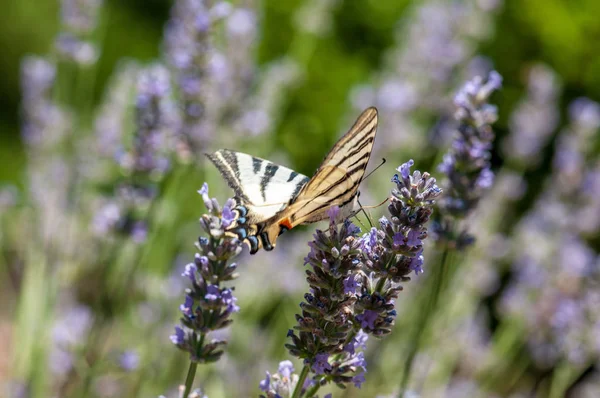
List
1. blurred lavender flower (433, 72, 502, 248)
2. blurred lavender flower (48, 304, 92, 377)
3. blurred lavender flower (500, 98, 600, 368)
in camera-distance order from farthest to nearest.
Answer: blurred lavender flower (500, 98, 600, 368), blurred lavender flower (48, 304, 92, 377), blurred lavender flower (433, 72, 502, 248)

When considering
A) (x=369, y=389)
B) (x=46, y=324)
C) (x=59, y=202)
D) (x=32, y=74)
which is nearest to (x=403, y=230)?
(x=46, y=324)

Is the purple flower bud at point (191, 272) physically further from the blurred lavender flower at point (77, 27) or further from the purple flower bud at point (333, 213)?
the blurred lavender flower at point (77, 27)

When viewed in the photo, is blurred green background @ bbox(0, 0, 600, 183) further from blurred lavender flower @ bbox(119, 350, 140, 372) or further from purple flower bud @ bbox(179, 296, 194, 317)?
purple flower bud @ bbox(179, 296, 194, 317)

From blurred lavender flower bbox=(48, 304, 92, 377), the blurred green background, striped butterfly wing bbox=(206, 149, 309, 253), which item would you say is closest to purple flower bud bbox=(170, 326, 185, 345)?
striped butterfly wing bbox=(206, 149, 309, 253)

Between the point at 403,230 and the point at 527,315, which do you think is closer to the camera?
the point at 403,230

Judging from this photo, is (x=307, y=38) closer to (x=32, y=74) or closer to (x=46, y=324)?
(x=32, y=74)

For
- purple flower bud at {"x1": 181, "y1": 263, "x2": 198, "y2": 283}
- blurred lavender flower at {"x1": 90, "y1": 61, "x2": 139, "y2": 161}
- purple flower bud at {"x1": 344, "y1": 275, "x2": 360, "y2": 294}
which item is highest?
blurred lavender flower at {"x1": 90, "y1": 61, "x2": 139, "y2": 161}
